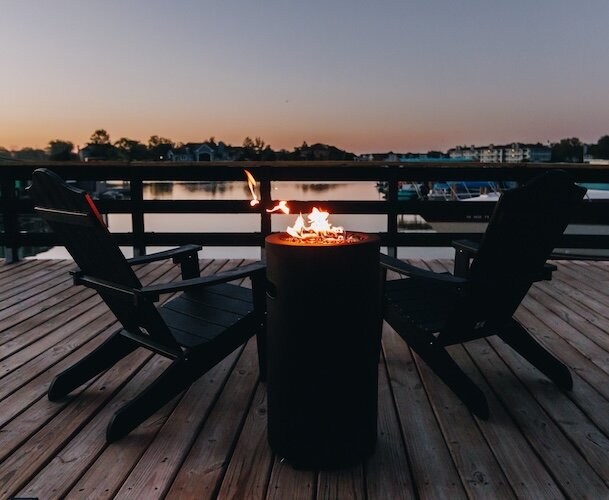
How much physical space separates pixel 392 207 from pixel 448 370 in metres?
3.30

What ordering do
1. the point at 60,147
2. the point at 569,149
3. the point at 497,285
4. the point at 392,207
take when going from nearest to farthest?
1. the point at 497,285
2. the point at 392,207
3. the point at 569,149
4. the point at 60,147

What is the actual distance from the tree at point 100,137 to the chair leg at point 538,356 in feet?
360

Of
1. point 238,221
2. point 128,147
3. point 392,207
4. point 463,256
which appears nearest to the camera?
point 463,256

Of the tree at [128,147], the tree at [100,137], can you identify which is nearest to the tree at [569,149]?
the tree at [128,147]

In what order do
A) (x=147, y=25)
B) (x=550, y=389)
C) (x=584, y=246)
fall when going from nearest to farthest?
(x=550, y=389) → (x=584, y=246) → (x=147, y=25)

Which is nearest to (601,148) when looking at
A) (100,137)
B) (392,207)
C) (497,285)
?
(392,207)

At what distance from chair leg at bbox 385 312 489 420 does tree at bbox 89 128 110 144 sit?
110 metres

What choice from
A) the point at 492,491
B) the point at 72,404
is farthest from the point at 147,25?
the point at 492,491

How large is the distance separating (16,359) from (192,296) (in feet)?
3.66

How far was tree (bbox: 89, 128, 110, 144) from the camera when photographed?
102762 millimetres

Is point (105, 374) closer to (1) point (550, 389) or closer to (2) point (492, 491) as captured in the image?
(2) point (492, 491)

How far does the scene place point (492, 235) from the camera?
2.07 metres

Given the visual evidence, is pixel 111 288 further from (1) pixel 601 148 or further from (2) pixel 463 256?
(1) pixel 601 148

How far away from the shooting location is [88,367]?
238 cm
